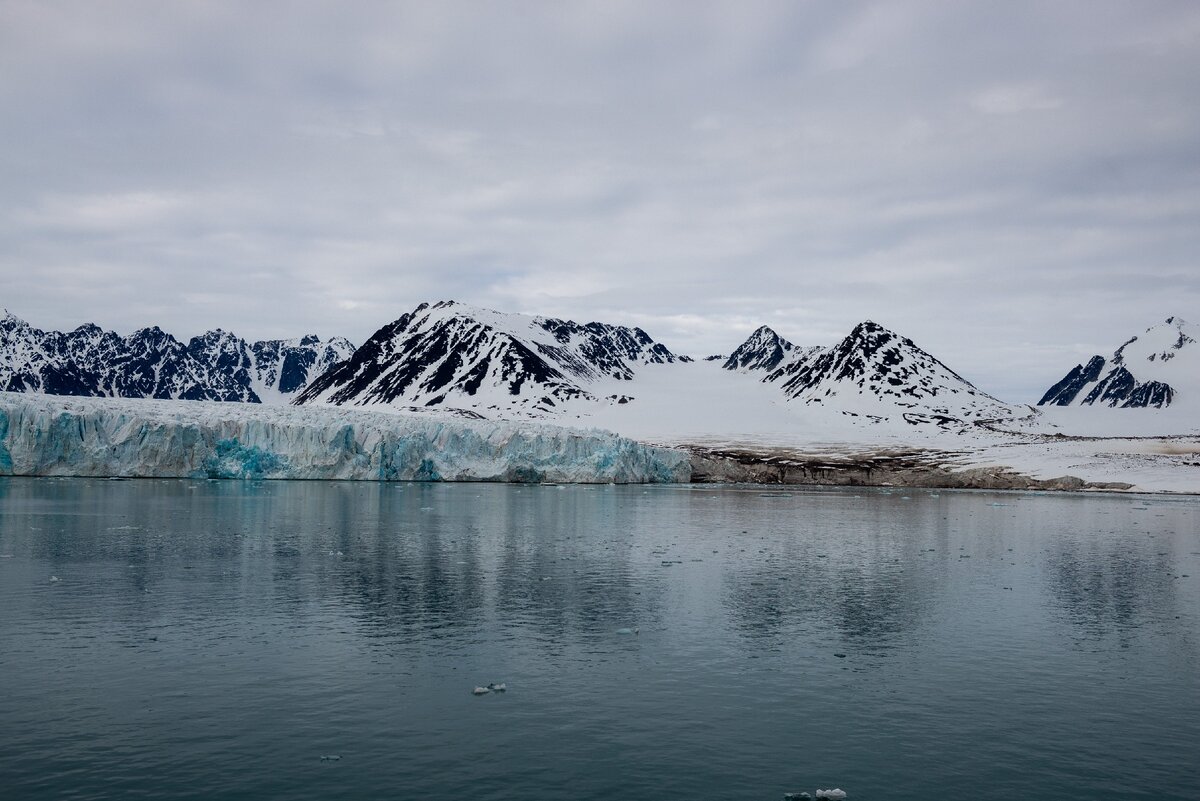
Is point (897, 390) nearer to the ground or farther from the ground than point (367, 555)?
farther from the ground

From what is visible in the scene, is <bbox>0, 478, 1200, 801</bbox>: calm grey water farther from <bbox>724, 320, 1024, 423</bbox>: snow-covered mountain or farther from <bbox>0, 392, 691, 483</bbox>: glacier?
<bbox>724, 320, 1024, 423</bbox>: snow-covered mountain

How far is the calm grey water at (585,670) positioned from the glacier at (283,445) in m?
40.1

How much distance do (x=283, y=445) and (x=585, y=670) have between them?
221ft

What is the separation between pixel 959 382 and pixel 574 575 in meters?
178

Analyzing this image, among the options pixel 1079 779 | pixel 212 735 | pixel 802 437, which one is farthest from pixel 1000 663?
pixel 802 437

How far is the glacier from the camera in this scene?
70.9 meters

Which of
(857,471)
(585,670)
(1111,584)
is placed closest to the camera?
(585,670)

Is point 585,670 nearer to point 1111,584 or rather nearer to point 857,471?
point 1111,584

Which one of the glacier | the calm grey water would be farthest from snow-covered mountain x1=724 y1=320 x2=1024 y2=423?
the calm grey water

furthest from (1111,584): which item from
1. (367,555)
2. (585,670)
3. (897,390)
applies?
(897,390)

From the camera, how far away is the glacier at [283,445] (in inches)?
2793

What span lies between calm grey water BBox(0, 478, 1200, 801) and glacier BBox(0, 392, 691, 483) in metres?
40.1

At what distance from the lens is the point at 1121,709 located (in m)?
14.5

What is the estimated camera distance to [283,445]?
77.8 m
